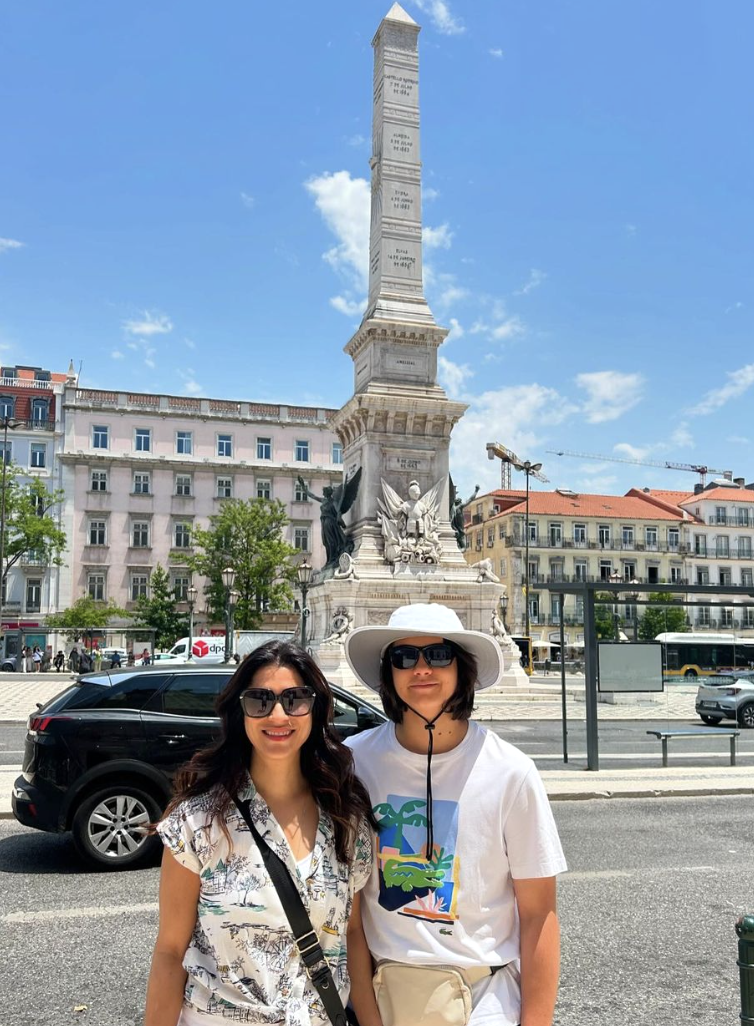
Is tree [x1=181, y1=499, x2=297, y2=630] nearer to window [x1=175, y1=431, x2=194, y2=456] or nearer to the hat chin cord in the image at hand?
window [x1=175, y1=431, x2=194, y2=456]

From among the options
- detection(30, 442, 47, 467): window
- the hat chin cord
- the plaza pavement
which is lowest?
the plaza pavement

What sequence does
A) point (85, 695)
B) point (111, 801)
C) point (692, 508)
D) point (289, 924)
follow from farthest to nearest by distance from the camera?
point (692, 508) → point (85, 695) → point (111, 801) → point (289, 924)

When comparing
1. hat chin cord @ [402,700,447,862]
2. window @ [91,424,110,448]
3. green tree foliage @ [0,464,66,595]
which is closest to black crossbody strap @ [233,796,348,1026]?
hat chin cord @ [402,700,447,862]

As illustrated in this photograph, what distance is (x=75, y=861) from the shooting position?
25.0 feet

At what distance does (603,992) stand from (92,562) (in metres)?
62.0

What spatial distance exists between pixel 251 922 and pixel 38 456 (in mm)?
66621

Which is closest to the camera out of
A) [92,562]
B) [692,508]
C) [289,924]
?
[289,924]

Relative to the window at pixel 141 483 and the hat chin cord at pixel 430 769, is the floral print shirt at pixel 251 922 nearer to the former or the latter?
the hat chin cord at pixel 430 769

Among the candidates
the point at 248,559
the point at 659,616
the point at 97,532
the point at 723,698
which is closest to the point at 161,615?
the point at 248,559

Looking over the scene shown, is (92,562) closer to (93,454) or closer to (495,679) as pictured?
(93,454)

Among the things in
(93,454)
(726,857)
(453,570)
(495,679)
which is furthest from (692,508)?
(495,679)

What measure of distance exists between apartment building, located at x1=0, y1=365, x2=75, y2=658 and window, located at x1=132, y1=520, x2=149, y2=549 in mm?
5812

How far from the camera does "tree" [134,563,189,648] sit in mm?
56781

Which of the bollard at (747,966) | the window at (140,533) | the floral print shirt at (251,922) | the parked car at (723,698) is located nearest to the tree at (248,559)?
the window at (140,533)
